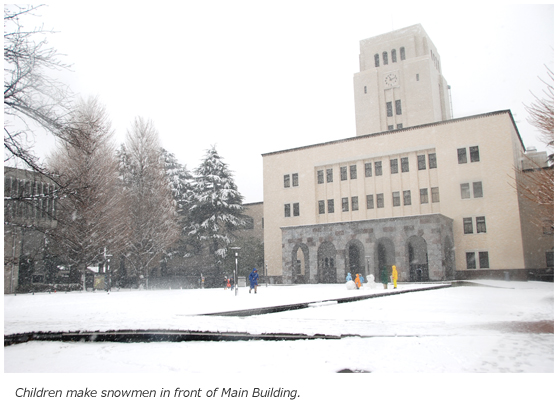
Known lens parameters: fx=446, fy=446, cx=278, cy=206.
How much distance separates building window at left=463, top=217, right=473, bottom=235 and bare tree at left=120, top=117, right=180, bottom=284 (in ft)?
70.8

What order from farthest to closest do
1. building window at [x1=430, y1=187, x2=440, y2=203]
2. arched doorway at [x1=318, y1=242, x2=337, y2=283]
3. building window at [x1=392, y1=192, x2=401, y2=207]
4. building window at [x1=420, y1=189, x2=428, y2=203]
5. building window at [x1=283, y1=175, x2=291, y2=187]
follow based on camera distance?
building window at [x1=283, y1=175, x2=291, y2=187], building window at [x1=392, y1=192, x2=401, y2=207], arched doorway at [x1=318, y1=242, x2=337, y2=283], building window at [x1=420, y1=189, x2=428, y2=203], building window at [x1=430, y1=187, x2=440, y2=203]

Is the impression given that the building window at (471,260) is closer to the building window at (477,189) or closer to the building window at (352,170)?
the building window at (477,189)

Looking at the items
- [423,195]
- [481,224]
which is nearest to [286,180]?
[423,195]

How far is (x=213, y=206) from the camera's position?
1577 inches

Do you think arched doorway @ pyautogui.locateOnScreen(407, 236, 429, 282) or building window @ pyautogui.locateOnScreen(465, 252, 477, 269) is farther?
arched doorway @ pyautogui.locateOnScreen(407, 236, 429, 282)

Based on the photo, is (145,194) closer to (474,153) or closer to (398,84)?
(474,153)

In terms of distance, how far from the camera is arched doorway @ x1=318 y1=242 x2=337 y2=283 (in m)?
35.5

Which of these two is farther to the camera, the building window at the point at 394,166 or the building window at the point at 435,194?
the building window at the point at 394,166

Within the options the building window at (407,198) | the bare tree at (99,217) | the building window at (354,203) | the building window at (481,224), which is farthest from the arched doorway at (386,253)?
the bare tree at (99,217)

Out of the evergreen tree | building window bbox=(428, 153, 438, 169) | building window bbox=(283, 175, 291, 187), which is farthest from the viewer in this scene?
building window bbox=(283, 175, 291, 187)

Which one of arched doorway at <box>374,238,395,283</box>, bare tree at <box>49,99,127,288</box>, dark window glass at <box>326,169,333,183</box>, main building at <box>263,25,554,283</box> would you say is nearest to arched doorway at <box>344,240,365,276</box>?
main building at <box>263,25,554,283</box>

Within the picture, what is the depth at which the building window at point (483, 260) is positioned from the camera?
105 feet

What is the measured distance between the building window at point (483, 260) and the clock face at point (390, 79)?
25.4 m

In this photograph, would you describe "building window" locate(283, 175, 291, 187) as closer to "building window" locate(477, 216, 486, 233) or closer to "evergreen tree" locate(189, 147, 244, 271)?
"evergreen tree" locate(189, 147, 244, 271)
